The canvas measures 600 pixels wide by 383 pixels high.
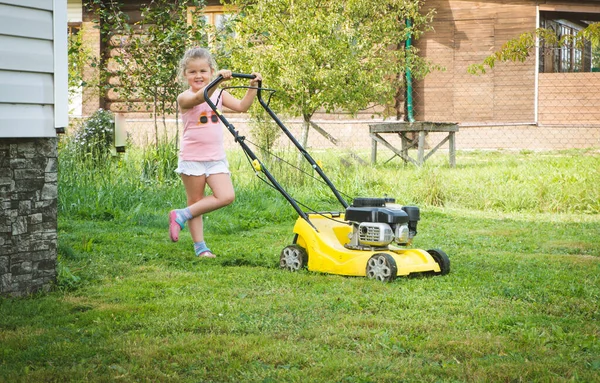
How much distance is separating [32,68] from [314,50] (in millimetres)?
7599

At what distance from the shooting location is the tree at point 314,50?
11562mm

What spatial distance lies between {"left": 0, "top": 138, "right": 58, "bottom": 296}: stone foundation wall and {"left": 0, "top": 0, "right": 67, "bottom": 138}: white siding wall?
0.35 feet

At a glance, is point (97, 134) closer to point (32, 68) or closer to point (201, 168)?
point (201, 168)

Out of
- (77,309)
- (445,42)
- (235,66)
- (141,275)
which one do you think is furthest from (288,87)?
(77,309)

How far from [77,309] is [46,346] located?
73 centimetres

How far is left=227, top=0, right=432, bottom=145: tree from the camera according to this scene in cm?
1156

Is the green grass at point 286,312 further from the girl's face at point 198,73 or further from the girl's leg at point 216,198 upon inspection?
the girl's face at point 198,73

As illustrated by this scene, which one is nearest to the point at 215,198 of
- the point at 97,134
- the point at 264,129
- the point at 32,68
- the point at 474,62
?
the point at 32,68

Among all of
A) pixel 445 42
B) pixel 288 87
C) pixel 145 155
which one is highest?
pixel 445 42

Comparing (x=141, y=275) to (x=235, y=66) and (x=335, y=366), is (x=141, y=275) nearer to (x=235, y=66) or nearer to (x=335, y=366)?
(x=335, y=366)

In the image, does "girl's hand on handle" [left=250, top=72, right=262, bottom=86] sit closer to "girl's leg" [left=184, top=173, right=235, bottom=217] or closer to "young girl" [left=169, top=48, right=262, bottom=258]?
"young girl" [left=169, top=48, right=262, bottom=258]

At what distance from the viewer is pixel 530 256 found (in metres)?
5.83

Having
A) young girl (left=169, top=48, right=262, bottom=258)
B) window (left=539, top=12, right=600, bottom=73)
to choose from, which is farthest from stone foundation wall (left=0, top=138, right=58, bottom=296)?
window (left=539, top=12, right=600, bottom=73)

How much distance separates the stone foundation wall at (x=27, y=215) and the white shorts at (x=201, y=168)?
133 cm
